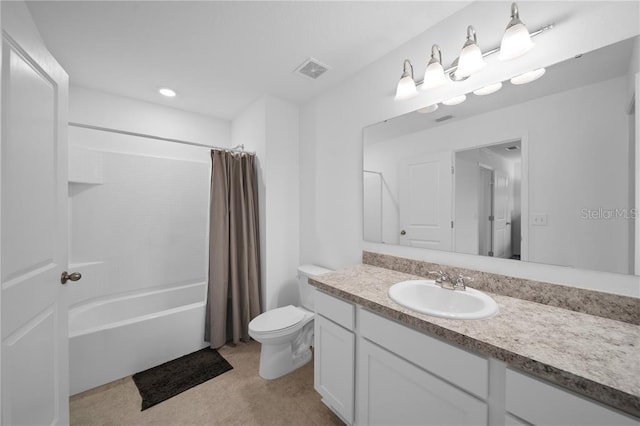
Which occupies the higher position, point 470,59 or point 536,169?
point 470,59

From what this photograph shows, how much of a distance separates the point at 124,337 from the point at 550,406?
7.77 ft

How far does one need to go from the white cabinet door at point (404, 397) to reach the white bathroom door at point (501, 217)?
28.4 inches

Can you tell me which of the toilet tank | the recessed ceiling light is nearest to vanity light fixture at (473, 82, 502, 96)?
the toilet tank

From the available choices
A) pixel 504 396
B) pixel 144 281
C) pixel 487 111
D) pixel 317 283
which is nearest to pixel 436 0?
pixel 487 111

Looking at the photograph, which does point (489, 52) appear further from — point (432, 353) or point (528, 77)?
point (432, 353)

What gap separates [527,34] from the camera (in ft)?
3.35

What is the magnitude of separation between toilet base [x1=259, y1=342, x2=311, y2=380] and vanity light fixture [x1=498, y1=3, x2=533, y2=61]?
7.17 ft

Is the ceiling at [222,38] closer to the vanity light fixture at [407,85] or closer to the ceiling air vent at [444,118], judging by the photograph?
the vanity light fixture at [407,85]

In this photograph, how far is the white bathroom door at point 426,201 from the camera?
1.43m

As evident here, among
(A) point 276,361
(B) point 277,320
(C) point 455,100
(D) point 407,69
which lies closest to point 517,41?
(C) point 455,100

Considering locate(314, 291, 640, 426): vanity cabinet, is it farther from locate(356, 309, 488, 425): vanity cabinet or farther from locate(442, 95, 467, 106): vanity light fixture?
locate(442, 95, 467, 106): vanity light fixture

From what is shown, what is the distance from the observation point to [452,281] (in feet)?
4.08

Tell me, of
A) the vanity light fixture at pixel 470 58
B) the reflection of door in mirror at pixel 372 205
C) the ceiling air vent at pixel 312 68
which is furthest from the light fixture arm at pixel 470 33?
the ceiling air vent at pixel 312 68

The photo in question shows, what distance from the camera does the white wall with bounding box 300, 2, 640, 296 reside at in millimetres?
983
